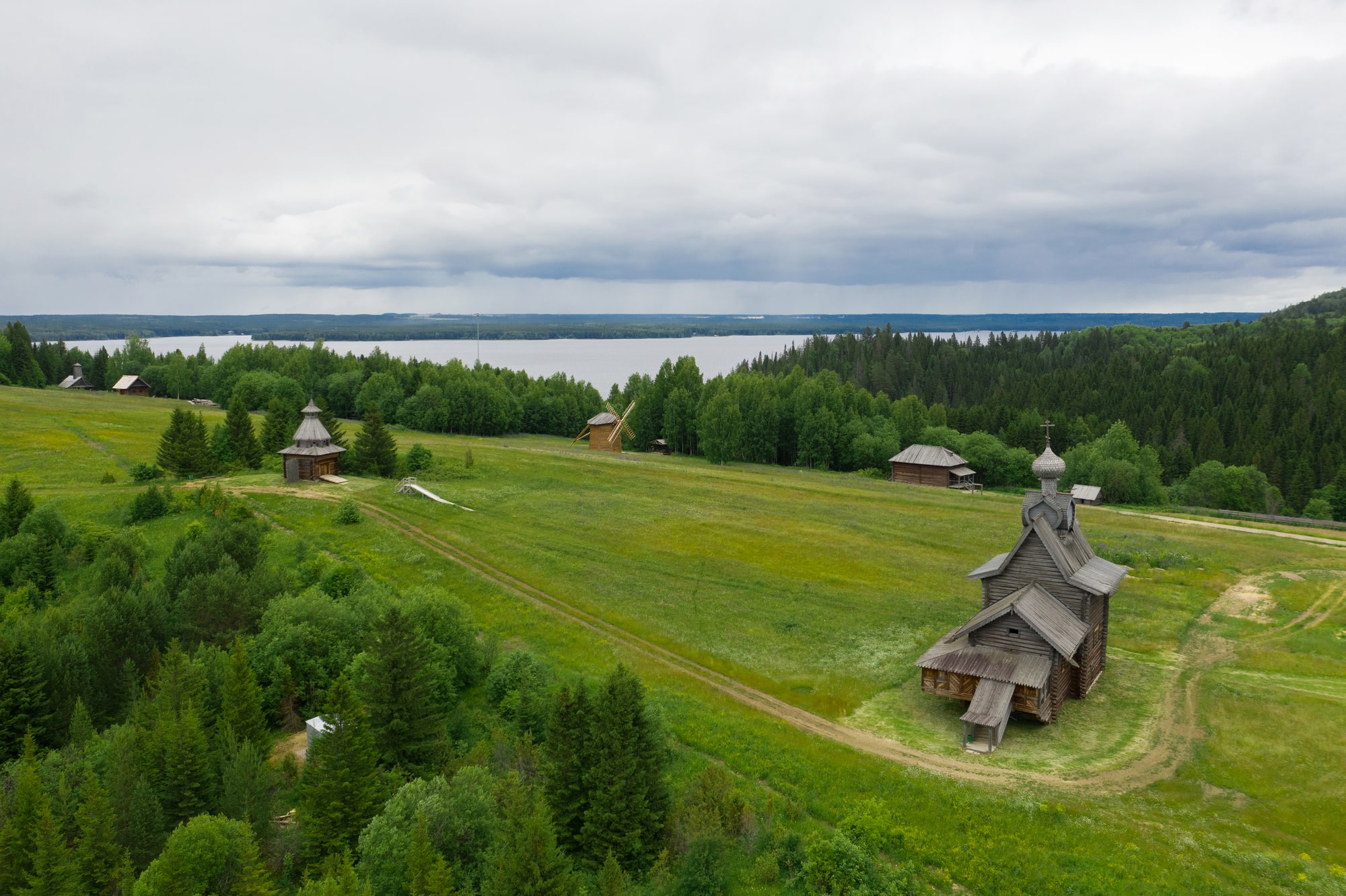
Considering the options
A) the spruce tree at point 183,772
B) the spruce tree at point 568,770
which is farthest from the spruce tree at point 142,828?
the spruce tree at point 568,770

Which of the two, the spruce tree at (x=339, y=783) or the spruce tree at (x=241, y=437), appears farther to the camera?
the spruce tree at (x=241, y=437)

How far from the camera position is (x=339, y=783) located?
2412 cm

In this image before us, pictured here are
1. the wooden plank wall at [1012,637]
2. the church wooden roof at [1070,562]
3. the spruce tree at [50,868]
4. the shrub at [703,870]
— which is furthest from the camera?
the church wooden roof at [1070,562]

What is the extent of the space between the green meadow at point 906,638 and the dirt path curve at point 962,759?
0.47 ft

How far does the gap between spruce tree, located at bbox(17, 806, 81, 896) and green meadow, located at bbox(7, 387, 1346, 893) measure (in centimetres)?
1723

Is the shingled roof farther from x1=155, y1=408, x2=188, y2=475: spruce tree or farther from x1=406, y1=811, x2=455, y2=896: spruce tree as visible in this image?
x1=406, y1=811, x2=455, y2=896: spruce tree

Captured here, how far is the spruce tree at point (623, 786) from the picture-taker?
22.6m

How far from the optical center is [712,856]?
21.5 metres

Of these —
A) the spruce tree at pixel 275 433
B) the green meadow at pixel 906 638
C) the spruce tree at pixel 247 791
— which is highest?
the spruce tree at pixel 275 433

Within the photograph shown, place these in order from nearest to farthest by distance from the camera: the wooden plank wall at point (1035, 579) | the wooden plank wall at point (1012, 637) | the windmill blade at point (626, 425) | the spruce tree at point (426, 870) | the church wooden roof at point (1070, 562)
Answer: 1. the spruce tree at point (426, 870)
2. the wooden plank wall at point (1012, 637)
3. the wooden plank wall at point (1035, 579)
4. the church wooden roof at point (1070, 562)
5. the windmill blade at point (626, 425)

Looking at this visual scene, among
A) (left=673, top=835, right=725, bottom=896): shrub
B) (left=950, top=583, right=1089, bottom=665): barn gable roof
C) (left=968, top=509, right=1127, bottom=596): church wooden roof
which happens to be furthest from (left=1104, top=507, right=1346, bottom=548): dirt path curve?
(left=673, top=835, right=725, bottom=896): shrub

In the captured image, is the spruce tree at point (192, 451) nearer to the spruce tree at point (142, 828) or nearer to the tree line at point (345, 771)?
the tree line at point (345, 771)

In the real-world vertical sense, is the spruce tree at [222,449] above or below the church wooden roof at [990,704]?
above

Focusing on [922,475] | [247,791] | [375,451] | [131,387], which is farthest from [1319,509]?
[131,387]
